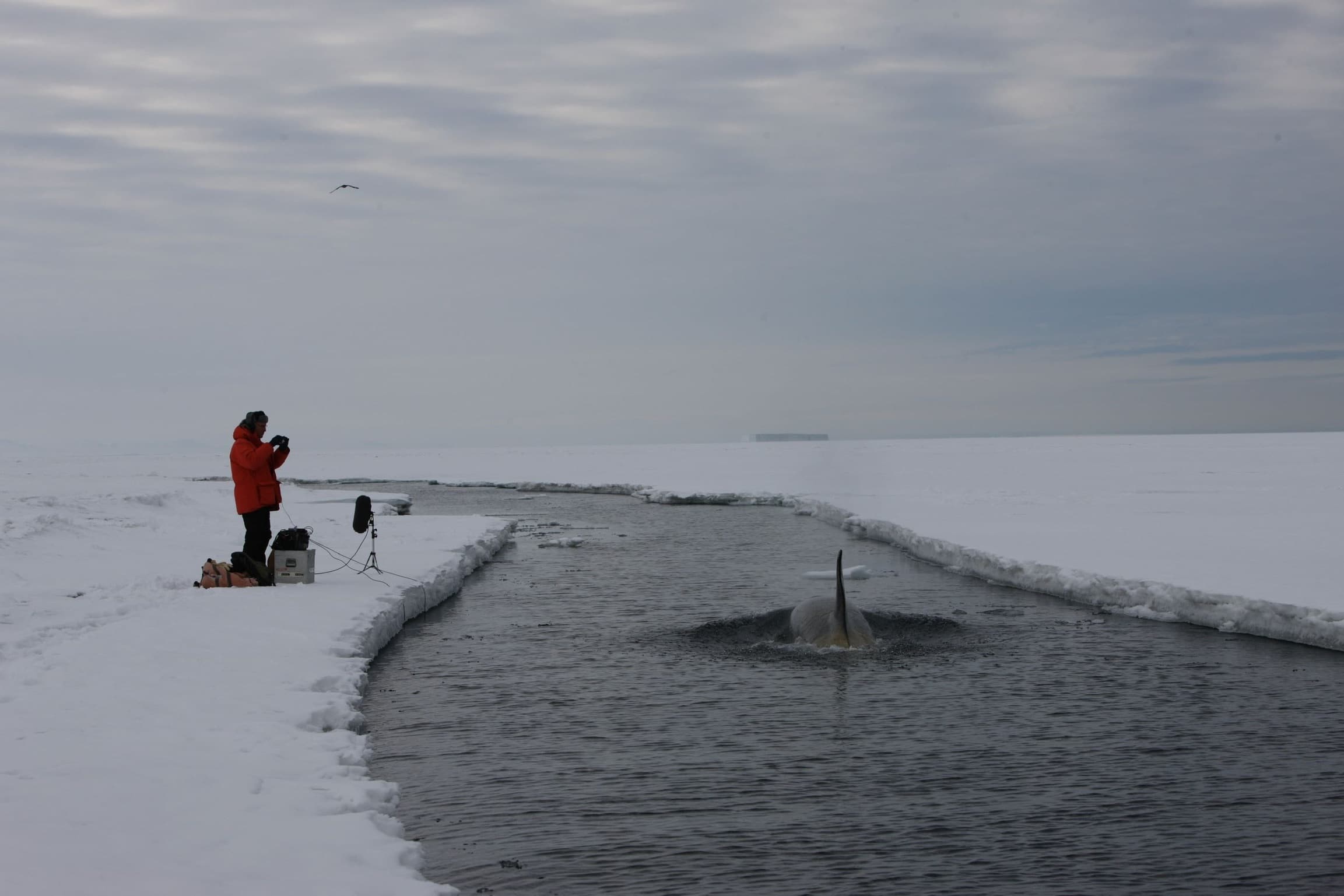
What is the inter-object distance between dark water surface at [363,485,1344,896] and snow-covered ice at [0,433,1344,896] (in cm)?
61

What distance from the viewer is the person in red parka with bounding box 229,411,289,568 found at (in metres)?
14.1

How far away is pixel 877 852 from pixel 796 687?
445cm

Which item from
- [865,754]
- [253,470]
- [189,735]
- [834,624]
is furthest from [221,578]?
[865,754]

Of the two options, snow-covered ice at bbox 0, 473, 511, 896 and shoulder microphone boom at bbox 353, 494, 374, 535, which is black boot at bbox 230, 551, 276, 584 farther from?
shoulder microphone boom at bbox 353, 494, 374, 535

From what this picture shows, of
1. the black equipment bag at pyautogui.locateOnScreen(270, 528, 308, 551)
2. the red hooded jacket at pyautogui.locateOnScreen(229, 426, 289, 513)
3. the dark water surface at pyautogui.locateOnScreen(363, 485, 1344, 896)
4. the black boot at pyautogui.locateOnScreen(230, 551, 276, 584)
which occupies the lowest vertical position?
the dark water surface at pyautogui.locateOnScreen(363, 485, 1344, 896)

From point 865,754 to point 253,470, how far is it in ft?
30.1

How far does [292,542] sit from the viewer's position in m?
15.5

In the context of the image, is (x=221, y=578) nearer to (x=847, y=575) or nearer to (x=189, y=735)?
(x=189, y=735)

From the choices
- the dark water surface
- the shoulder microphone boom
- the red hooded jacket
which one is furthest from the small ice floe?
the red hooded jacket

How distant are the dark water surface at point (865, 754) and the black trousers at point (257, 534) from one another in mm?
2371

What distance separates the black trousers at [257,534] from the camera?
1479 centimetres

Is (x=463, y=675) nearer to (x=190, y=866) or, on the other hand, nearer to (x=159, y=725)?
(x=159, y=725)

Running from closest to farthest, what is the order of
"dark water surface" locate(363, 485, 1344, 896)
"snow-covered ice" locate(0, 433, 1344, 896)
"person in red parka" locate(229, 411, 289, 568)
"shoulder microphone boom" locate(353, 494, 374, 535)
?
"snow-covered ice" locate(0, 433, 1344, 896), "dark water surface" locate(363, 485, 1344, 896), "person in red parka" locate(229, 411, 289, 568), "shoulder microphone boom" locate(353, 494, 374, 535)

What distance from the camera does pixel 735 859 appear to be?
6.61 m
